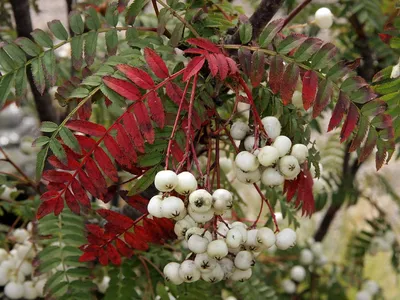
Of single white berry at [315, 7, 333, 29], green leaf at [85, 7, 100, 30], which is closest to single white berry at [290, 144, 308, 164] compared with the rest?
green leaf at [85, 7, 100, 30]

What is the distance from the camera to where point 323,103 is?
84cm

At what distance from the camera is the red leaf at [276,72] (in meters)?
0.84

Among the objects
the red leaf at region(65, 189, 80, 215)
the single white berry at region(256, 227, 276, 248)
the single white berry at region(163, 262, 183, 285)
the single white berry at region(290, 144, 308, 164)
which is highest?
the single white berry at region(290, 144, 308, 164)

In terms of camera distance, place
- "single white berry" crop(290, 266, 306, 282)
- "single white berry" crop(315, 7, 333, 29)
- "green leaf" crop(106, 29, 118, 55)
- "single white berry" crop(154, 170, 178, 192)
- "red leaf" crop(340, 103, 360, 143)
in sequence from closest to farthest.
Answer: "single white berry" crop(154, 170, 178, 192) → "red leaf" crop(340, 103, 360, 143) → "green leaf" crop(106, 29, 118, 55) → "single white berry" crop(315, 7, 333, 29) → "single white berry" crop(290, 266, 306, 282)

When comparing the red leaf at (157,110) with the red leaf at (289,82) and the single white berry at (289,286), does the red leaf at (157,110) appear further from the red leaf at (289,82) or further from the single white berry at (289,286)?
the single white berry at (289,286)

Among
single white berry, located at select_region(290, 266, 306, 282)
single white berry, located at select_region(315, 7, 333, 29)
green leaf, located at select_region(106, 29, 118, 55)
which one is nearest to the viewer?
green leaf, located at select_region(106, 29, 118, 55)

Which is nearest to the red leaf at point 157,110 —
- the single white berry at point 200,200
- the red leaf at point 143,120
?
the red leaf at point 143,120

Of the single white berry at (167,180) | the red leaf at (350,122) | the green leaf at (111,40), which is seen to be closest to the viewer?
the single white berry at (167,180)

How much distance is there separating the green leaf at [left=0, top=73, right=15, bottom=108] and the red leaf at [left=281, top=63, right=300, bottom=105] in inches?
13.5

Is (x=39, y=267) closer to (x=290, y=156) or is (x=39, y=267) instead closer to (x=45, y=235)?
(x=45, y=235)

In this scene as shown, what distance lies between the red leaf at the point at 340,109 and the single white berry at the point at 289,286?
3.29 ft

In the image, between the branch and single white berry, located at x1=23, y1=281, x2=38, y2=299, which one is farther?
Result: single white berry, located at x1=23, y1=281, x2=38, y2=299

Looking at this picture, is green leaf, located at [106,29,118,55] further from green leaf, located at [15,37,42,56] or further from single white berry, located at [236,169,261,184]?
single white berry, located at [236,169,261,184]

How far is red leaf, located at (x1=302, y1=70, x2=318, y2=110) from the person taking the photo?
0.83 metres
